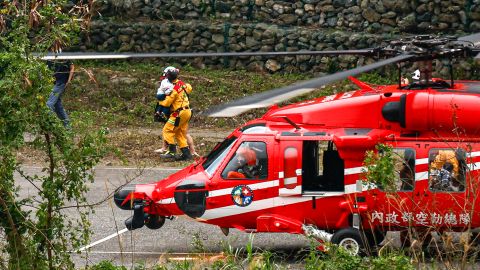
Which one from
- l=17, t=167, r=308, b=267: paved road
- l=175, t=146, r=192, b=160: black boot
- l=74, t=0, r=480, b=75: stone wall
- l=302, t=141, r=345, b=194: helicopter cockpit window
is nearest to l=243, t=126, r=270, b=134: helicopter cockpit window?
l=302, t=141, r=345, b=194: helicopter cockpit window

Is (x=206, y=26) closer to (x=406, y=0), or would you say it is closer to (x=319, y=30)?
(x=319, y=30)

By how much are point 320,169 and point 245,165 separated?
102 cm

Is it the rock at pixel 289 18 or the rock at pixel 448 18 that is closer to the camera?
the rock at pixel 448 18

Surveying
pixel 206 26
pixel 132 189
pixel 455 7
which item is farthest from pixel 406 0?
pixel 132 189

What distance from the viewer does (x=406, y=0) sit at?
25016mm

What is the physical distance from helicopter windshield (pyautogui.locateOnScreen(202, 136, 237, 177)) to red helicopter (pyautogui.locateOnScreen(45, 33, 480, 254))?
1cm

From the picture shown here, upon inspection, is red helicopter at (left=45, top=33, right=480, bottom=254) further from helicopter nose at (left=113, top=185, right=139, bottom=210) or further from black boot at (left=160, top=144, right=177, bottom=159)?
black boot at (left=160, top=144, right=177, bottom=159)

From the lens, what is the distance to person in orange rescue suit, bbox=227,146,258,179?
14789mm

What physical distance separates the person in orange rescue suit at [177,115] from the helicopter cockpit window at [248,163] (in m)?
6.50

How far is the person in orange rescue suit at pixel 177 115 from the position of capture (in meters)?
21.4

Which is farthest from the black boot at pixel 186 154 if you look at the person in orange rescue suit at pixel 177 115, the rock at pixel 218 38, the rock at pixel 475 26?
the rock at pixel 475 26

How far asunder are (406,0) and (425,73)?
1051 cm

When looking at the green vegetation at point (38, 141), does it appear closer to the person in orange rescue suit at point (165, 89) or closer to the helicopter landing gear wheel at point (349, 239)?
the helicopter landing gear wheel at point (349, 239)

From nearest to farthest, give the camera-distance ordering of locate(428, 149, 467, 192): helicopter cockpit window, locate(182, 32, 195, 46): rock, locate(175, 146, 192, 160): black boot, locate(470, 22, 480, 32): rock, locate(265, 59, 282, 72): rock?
locate(428, 149, 467, 192): helicopter cockpit window → locate(175, 146, 192, 160): black boot → locate(470, 22, 480, 32): rock → locate(265, 59, 282, 72): rock → locate(182, 32, 195, 46): rock
